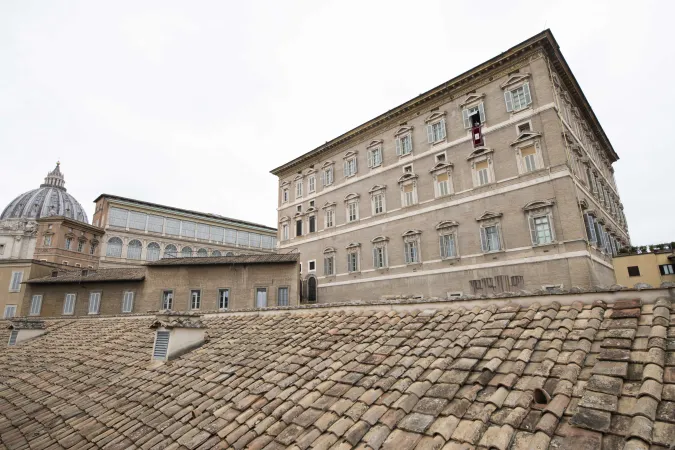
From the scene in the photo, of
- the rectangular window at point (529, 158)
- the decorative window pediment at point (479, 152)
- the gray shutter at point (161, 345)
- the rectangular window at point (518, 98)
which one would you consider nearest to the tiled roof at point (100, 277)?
the gray shutter at point (161, 345)

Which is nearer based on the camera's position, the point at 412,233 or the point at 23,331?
the point at 23,331

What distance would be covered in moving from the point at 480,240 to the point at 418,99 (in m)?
11.6

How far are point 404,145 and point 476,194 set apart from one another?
7.45m

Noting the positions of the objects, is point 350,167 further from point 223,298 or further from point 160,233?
point 160,233

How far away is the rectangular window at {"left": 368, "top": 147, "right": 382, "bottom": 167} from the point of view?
28.5 m

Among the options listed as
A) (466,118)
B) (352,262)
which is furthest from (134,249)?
(466,118)

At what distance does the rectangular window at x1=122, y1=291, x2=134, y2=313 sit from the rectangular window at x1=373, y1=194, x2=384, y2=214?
19003 millimetres

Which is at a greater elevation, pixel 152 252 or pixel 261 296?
pixel 152 252

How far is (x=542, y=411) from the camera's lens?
2.77 m

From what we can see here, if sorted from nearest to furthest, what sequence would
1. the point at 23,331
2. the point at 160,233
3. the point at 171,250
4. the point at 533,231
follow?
1. the point at 23,331
2. the point at 533,231
3. the point at 160,233
4. the point at 171,250

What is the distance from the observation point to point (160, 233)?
5691 cm

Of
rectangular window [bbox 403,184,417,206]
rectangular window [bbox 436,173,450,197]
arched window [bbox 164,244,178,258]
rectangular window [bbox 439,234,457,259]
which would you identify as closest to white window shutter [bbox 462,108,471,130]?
rectangular window [bbox 436,173,450,197]

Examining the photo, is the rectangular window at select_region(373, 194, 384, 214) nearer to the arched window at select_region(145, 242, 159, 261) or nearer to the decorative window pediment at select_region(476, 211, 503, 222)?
the decorative window pediment at select_region(476, 211, 503, 222)

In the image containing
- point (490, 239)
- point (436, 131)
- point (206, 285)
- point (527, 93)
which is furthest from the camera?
point (436, 131)
